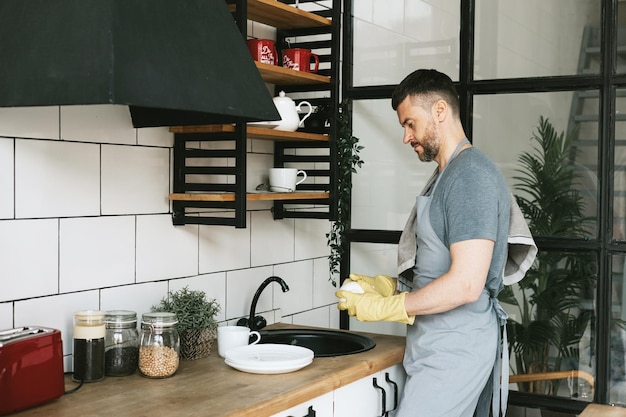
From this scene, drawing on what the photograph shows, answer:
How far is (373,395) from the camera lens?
2.71 m

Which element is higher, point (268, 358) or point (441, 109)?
point (441, 109)

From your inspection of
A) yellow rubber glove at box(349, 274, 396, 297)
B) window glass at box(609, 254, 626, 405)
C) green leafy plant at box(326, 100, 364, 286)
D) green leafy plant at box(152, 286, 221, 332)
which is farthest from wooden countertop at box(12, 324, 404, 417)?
window glass at box(609, 254, 626, 405)

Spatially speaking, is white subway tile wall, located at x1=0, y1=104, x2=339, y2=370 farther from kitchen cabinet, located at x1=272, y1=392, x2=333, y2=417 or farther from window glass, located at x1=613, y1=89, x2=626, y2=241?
window glass, located at x1=613, y1=89, x2=626, y2=241

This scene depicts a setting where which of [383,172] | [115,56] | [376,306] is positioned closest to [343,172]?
[383,172]

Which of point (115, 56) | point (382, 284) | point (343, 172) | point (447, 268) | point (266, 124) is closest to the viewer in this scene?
point (115, 56)

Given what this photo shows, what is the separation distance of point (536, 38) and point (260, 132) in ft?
3.73

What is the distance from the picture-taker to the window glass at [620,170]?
2957mm

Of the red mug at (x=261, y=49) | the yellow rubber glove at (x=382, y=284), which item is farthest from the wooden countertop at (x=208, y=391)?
the red mug at (x=261, y=49)

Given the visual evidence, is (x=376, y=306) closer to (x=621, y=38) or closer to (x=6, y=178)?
(x=6, y=178)

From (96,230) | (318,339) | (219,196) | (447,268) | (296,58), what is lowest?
(318,339)

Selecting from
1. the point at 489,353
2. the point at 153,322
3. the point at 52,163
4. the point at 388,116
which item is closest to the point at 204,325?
the point at 153,322

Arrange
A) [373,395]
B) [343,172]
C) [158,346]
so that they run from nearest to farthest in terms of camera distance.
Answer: [158,346], [373,395], [343,172]

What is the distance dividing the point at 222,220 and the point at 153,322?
500 millimetres

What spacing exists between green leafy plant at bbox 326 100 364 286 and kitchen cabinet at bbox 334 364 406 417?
0.64 metres
